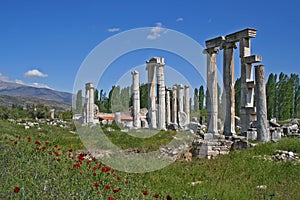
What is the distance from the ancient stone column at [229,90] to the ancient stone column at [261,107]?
3797mm

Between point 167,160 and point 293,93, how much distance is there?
59395 mm

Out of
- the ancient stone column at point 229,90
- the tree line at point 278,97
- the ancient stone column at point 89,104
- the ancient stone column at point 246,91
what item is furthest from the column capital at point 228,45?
the tree line at point 278,97

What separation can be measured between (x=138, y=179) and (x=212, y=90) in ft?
50.1

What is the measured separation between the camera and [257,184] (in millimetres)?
10523

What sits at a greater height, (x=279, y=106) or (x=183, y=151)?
(x=279, y=106)

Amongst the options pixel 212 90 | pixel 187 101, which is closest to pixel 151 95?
pixel 187 101

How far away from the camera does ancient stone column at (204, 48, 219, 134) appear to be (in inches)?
961

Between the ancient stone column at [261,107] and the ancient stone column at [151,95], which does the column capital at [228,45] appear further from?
the ancient stone column at [151,95]

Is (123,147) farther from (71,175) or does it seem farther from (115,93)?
(115,93)

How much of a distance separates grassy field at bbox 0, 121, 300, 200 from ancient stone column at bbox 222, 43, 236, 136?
31.4 ft

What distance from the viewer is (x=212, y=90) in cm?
2452

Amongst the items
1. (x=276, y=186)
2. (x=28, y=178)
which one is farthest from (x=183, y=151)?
(x=28, y=178)

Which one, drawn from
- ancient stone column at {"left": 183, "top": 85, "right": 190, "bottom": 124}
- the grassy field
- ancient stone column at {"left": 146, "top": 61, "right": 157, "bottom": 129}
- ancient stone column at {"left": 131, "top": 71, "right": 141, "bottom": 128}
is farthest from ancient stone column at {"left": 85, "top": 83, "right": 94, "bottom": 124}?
the grassy field

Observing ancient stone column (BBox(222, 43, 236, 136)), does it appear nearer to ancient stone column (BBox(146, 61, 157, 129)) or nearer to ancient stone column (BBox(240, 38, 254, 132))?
ancient stone column (BBox(240, 38, 254, 132))
